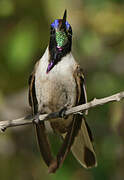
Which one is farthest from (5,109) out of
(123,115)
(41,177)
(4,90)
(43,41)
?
(123,115)

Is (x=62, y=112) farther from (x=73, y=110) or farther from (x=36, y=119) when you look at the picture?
(x=73, y=110)

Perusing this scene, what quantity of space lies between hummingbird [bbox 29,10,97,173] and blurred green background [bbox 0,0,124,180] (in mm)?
288

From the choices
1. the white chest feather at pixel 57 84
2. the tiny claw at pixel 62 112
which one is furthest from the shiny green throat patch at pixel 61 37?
the tiny claw at pixel 62 112

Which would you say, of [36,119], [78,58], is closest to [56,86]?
[36,119]

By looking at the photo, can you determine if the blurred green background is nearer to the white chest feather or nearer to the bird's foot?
the white chest feather

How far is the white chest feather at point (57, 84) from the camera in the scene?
4.43m

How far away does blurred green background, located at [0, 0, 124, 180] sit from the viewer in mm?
4938

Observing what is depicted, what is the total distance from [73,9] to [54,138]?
57.7 inches

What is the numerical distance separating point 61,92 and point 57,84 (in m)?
0.11

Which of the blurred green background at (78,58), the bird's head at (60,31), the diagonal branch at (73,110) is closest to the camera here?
the diagonal branch at (73,110)

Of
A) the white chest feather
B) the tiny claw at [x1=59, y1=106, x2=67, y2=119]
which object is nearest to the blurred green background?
the white chest feather

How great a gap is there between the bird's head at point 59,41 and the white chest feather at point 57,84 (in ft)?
0.16

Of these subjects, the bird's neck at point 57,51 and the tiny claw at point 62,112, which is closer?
the tiny claw at point 62,112

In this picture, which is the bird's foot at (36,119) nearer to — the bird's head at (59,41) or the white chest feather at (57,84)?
the white chest feather at (57,84)
